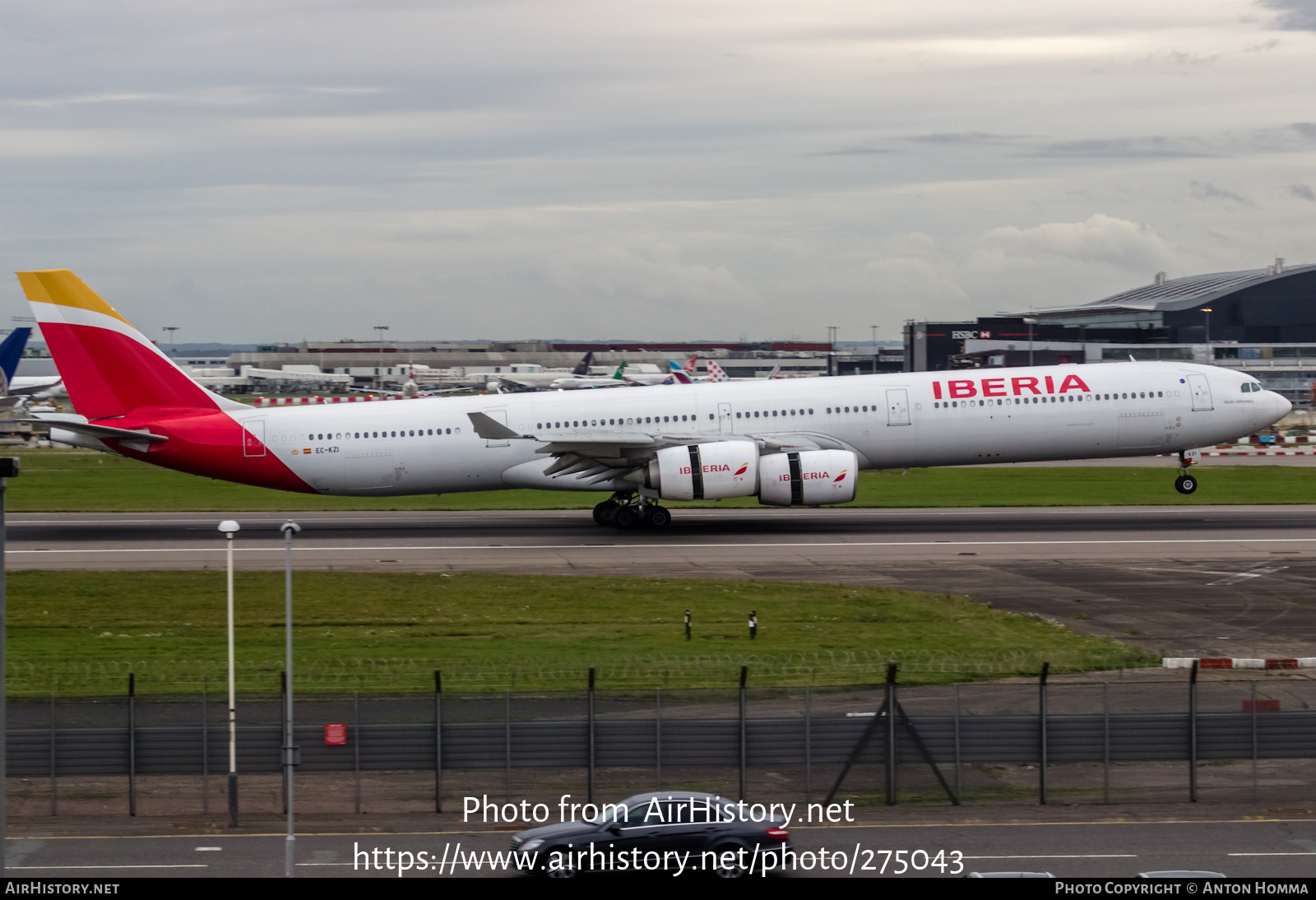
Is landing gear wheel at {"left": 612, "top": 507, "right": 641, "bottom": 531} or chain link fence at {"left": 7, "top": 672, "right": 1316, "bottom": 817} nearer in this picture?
chain link fence at {"left": 7, "top": 672, "right": 1316, "bottom": 817}

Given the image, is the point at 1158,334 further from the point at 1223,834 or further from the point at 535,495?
the point at 1223,834

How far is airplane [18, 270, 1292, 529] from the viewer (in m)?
42.0

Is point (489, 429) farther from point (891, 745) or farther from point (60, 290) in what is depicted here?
point (891, 745)

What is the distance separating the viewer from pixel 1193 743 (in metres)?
19.1

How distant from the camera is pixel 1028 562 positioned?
37406 millimetres

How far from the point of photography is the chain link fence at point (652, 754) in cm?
1894

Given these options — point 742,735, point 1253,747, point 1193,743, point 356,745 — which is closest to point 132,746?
point 356,745

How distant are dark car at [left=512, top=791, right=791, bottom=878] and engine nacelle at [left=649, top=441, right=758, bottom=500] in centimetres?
2570

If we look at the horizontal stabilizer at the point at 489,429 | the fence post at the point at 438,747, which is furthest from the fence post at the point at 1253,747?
the horizontal stabilizer at the point at 489,429

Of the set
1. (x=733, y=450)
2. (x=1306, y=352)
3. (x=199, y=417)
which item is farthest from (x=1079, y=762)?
(x=1306, y=352)

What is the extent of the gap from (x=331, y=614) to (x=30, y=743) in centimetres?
1222

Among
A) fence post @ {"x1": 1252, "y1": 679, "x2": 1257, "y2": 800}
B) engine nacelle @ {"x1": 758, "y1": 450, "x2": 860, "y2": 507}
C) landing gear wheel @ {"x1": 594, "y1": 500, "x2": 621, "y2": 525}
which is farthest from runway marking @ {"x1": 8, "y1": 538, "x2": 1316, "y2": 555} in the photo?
fence post @ {"x1": 1252, "y1": 679, "x2": 1257, "y2": 800}

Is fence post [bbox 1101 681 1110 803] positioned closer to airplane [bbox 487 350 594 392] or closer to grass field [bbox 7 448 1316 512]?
grass field [bbox 7 448 1316 512]

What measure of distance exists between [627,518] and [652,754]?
25727mm
